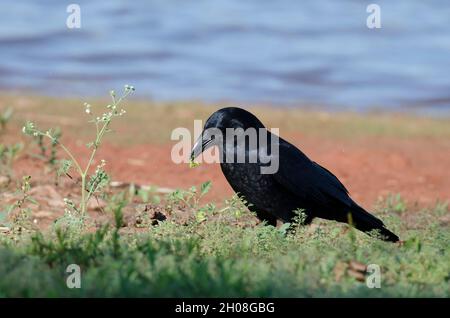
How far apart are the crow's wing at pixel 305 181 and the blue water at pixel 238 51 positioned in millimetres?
7286

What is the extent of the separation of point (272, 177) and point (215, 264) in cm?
137

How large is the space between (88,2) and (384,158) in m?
9.78

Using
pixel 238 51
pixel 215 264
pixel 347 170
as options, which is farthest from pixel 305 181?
pixel 238 51

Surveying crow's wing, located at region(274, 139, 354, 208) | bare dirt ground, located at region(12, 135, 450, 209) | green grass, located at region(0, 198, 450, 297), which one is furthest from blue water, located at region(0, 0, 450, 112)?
green grass, located at region(0, 198, 450, 297)

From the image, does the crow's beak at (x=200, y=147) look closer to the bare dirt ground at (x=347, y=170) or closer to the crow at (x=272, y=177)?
the crow at (x=272, y=177)

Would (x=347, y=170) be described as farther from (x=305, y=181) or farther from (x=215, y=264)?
(x=215, y=264)

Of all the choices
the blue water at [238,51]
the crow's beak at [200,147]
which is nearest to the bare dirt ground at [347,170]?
the crow's beak at [200,147]

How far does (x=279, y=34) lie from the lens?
1648 cm

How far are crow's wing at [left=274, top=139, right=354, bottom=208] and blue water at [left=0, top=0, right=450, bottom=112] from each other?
23.9 ft

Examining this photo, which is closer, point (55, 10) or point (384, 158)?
point (384, 158)

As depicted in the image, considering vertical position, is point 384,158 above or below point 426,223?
above
